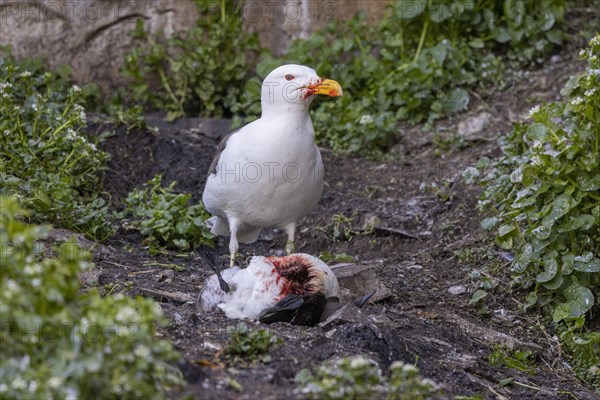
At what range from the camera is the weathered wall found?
8.23 m

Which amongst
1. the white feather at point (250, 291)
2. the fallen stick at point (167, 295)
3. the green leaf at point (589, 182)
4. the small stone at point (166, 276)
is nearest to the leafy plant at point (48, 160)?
the small stone at point (166, 276)

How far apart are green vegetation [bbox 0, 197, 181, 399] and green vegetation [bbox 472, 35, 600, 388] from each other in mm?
3069

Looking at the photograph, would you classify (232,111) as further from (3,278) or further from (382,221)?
(3,278)

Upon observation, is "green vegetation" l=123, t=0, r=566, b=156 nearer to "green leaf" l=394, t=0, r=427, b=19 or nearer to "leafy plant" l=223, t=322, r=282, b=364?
"green leaf" l=394, t=0, r=427, b=19

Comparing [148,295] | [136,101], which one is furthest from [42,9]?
[148,295]

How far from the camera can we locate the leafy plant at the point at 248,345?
3542 millimetres

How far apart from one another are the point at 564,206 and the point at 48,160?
11.3 feet

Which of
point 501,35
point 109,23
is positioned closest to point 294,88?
point 501,35

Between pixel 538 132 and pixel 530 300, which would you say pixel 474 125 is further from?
pixel 530 300

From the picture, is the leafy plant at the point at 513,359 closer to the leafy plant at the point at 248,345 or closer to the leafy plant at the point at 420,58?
the leafy plant at the point at 248,345

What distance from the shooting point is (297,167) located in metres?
5.13

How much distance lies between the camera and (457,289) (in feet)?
18.8

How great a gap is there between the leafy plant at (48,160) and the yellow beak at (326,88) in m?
1.75

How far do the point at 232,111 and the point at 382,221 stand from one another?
2055 millimetres
